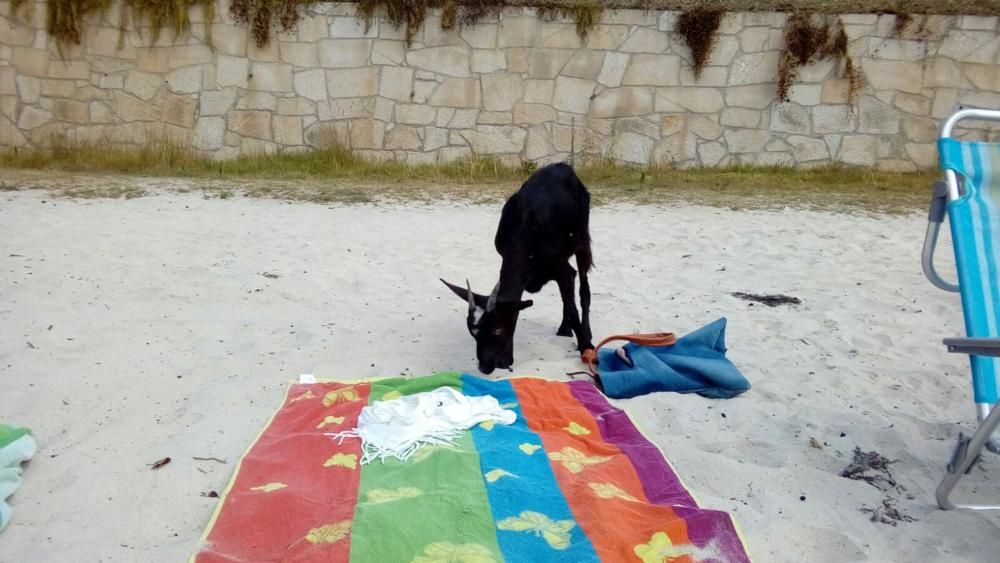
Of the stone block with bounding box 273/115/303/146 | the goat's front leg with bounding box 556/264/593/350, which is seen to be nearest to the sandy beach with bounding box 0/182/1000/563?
the goat's front leg with bounding box 556/264/593/350

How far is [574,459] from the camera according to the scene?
3096mm

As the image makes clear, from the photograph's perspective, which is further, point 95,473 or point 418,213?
point 418,213

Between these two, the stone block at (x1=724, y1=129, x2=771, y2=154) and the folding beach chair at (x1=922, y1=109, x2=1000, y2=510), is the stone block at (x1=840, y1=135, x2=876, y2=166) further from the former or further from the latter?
the folding beach chair at (x1=922, y1=109, x2=1000, y2=510)

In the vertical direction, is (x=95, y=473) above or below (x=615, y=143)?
below

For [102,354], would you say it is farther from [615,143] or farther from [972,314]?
[615,143]

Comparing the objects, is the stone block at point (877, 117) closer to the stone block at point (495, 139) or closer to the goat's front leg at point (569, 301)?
the stone block at point (495, 139)

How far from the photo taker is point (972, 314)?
2.90m

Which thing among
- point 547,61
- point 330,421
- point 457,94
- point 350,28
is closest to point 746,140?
point 547,61

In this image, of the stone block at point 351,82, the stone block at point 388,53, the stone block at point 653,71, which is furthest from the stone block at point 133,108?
the stone block at point 653,71

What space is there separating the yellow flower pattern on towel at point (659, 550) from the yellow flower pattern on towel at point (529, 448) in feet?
2.45

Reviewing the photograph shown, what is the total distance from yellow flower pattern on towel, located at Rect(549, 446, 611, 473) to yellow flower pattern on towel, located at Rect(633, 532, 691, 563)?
0.55 m

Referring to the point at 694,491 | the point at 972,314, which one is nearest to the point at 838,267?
the point at 972,314

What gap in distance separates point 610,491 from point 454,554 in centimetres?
71

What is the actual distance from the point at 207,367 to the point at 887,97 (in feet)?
34.3
